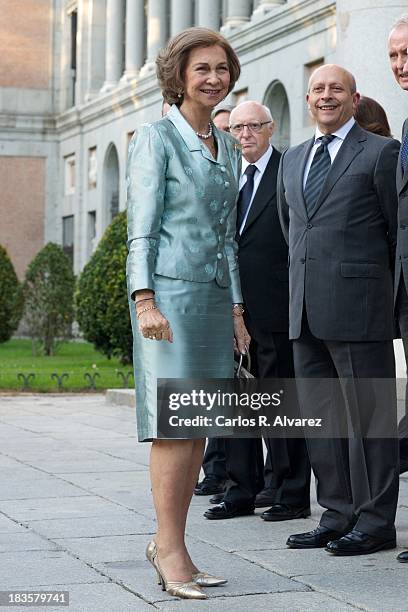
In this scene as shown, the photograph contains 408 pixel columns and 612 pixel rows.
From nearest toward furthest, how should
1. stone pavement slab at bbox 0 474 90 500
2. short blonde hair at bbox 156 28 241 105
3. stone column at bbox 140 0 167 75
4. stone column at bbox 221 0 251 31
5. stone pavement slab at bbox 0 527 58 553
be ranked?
short blonde hair at bbox 156 28 241 105 → stone pavement slab at bbox 0 527 58 553 → stone pavement slab at bbox 0 474 90 500 → stone column at bbox 221 0 251 31 → stone column at bbox 140 0 167 75

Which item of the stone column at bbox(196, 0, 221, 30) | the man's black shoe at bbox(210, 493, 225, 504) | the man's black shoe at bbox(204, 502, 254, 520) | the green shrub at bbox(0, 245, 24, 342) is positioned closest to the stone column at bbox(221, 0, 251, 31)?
the stone column at bbox(196, 0, 221, 30)

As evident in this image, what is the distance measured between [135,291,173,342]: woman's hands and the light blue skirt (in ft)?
0.16

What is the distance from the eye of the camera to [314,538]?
5.87m

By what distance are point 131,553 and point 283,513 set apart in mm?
1175

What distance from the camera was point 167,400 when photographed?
Result: 4898 mm

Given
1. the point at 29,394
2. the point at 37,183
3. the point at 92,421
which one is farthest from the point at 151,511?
the point at 37,183

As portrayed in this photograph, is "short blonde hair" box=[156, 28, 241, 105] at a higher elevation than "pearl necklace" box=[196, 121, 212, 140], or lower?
higher

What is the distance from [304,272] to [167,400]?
1.37 m

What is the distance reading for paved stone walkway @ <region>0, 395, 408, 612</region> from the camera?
190 inches

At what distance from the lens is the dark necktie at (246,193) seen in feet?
23.0

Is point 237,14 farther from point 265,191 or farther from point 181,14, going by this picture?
point 265,191

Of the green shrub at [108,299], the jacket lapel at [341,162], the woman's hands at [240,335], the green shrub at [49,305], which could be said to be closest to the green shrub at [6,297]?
the green shrub at [49,305]

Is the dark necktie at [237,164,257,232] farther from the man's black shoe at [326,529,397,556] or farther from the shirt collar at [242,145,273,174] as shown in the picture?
the man's black shoe at [326,529,397,556]

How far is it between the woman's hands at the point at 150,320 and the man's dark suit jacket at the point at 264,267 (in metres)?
1.96
